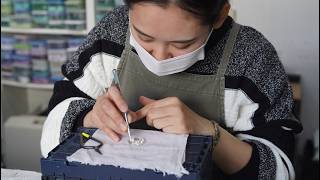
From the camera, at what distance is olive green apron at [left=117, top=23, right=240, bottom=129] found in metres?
0.80

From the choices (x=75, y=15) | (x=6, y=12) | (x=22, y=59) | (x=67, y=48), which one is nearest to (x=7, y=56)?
(x=22, y=59)

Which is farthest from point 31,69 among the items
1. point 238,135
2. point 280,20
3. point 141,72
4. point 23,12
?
point 238,135

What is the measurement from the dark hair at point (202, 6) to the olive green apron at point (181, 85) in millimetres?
153

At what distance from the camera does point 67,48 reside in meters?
2.13

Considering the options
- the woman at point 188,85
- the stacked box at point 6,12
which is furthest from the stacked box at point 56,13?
the woman at point 188,85

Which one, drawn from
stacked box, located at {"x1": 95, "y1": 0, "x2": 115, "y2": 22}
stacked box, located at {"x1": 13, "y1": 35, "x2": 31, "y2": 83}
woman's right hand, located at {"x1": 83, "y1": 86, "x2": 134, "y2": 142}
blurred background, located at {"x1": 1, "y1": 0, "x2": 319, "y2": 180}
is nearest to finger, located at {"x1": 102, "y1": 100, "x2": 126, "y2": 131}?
woman's right hand, located at {"x1": 83, "y1": 86, "x2": 134, "y2": 142}

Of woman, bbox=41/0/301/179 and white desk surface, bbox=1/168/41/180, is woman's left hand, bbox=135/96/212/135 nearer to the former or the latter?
woman, bbox=41/0/301/179

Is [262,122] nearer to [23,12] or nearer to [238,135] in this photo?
[238,135]

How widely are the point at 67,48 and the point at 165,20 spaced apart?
1.60 m

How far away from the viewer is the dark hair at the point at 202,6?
0.61m

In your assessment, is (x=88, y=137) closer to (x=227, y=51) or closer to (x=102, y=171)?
(x=102, y=171)

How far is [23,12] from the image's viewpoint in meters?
2.12

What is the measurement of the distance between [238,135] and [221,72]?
128 millimetres

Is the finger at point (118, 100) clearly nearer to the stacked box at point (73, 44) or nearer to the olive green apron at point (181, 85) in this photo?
the olive green apron at point (181, 85)
